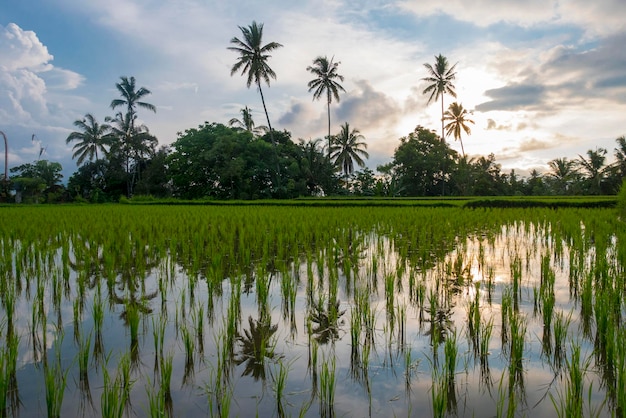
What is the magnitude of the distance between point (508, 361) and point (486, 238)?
17.7 ft

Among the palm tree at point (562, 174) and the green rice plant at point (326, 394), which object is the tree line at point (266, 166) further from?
the green rice plant at point (326, 394)

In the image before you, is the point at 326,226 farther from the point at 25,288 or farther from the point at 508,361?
the point at 508,361

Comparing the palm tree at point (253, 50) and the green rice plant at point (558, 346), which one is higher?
the palm tree at point (253, 50)

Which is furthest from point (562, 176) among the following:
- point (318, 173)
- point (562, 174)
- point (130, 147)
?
point (130, 147)

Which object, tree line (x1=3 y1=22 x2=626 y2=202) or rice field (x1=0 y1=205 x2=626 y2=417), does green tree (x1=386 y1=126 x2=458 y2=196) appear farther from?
rice field (x1=0 y1=205 x2=626 y2=417)

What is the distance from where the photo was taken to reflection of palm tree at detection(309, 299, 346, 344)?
9.39ft

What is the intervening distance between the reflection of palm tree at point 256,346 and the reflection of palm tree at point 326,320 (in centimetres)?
30

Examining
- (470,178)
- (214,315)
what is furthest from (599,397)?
(470,178)

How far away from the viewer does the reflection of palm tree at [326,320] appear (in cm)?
286

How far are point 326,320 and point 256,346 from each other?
668 mm

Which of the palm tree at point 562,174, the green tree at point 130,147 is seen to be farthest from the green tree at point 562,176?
the green tree at point 130,147

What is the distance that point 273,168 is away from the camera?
29.7 metres

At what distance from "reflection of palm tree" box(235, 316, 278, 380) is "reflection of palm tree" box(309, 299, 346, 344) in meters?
0.30

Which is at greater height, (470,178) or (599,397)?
(470,178)
